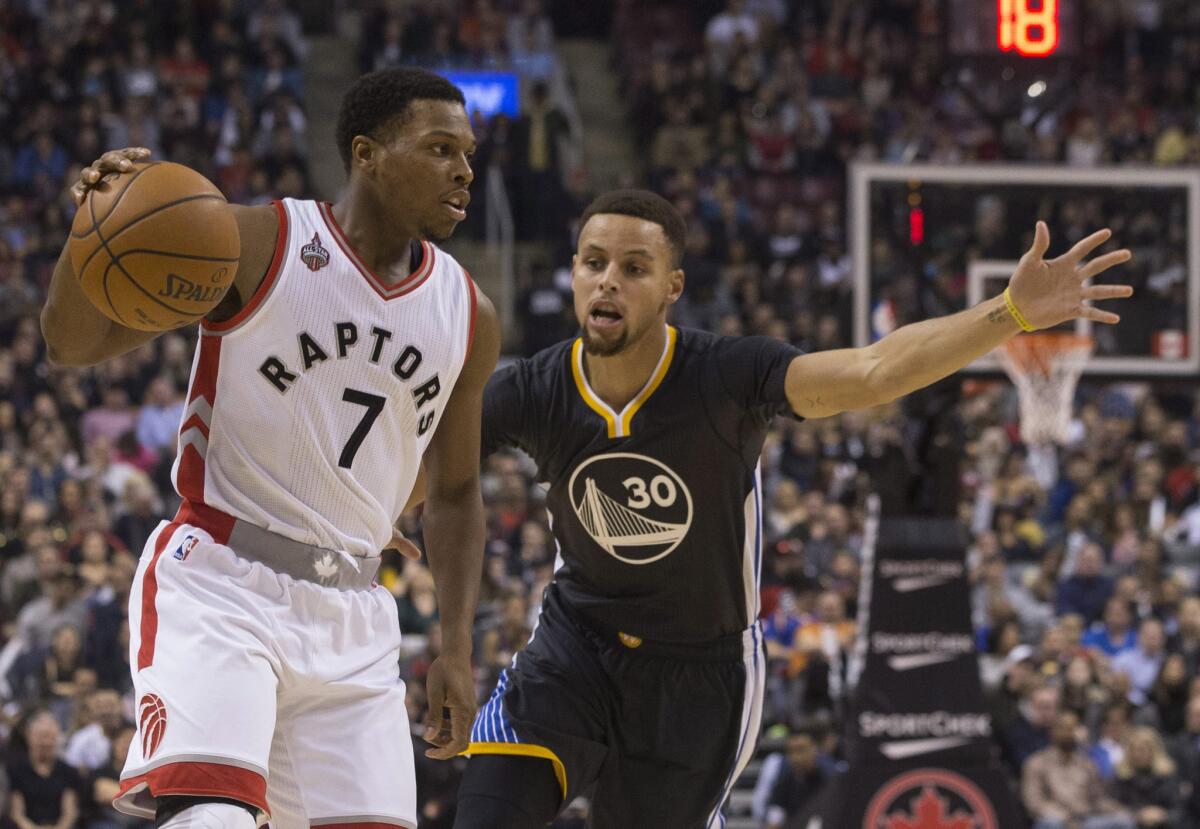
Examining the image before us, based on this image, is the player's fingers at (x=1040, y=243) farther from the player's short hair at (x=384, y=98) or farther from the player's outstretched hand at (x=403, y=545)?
the player's outstretched hand at (x=403, y=545)

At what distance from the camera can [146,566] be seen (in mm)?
→ 3992

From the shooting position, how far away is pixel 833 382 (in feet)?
15.7

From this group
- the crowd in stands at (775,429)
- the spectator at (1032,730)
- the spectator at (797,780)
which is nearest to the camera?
the spectator at (797,780)

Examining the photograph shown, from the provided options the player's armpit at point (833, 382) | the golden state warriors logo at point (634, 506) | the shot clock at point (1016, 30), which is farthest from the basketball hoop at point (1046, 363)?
the player's armpit at point (833, 382)

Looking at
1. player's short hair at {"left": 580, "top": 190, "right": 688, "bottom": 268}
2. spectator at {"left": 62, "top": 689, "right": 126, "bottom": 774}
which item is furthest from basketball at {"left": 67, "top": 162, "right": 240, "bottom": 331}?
spectator at {"left": 62, "top": 689, "right": 126, "bottom": 774}

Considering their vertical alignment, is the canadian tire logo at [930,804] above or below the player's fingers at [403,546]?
below

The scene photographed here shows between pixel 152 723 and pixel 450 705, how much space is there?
0.84m

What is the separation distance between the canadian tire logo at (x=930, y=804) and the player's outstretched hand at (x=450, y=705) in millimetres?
5835

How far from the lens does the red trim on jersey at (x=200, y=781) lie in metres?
3.68

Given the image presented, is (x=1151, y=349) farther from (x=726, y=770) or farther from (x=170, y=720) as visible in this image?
(x=170, y=720)

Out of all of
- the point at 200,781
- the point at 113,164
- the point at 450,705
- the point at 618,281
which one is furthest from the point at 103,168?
the point at 618,281

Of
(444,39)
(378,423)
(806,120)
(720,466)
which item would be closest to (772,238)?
(806,120)

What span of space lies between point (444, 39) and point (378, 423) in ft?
51.7

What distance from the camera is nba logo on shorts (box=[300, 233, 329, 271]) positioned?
410 cm
